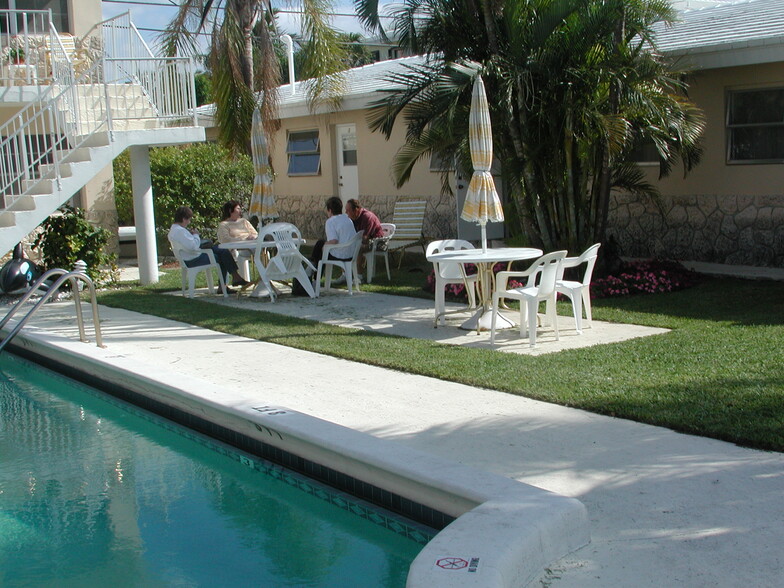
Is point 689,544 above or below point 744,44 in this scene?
below

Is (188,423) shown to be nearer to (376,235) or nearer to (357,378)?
(357,378)

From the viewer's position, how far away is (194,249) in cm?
1136

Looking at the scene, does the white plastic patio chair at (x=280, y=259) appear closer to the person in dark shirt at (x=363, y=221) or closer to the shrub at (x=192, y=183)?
the person in dark shirt at (x=363, y=221)

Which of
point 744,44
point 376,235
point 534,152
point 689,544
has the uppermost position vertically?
point 744,44

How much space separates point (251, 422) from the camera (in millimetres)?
5773

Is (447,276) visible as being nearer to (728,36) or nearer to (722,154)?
(722,154)

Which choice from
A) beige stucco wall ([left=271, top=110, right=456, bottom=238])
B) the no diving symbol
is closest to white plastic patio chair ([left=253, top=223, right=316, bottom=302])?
beige stucco wall ([left=271, top=110, right=456, bottom=238])

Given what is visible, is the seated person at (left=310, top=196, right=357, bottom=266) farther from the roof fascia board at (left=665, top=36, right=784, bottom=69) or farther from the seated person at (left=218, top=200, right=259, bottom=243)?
the roof fascia board at (left=665, top=36, right=784, bottom=69)

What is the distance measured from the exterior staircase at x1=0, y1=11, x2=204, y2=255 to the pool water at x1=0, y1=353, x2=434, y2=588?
18.8 feet

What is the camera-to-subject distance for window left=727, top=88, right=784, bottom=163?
39.2 ft

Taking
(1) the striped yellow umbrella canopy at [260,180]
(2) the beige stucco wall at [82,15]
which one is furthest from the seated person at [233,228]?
(2) the beige stucco wall at [82,15]

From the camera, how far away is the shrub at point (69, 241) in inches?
500

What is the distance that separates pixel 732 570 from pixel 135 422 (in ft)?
16.2

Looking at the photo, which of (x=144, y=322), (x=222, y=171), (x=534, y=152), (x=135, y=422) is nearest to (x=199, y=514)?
(x=135, y=422)
